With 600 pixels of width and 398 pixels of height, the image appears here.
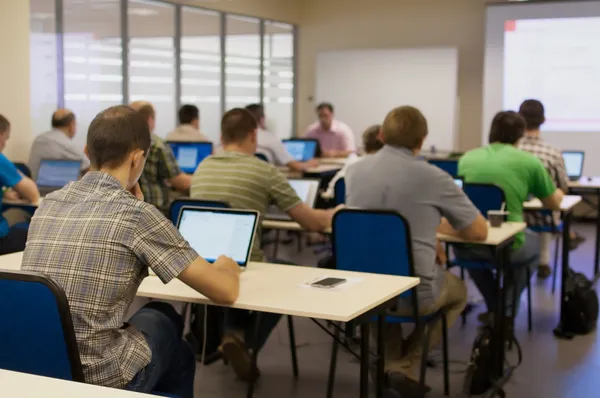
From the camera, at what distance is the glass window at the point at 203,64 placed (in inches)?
381

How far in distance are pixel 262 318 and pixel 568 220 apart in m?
2.30

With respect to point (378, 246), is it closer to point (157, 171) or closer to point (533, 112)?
point (157, 171)

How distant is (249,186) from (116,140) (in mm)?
1577

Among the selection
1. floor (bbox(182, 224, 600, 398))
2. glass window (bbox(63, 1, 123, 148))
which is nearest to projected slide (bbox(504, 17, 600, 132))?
glass window (bbox(63, 1, 123, 148))

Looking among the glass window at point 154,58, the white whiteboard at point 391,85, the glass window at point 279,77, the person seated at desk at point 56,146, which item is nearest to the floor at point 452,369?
the person seated at desk at point 56,146

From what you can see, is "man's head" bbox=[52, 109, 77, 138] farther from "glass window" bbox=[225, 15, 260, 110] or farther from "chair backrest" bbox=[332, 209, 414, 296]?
"chair backrest" bbox=[332, 209, 414, 296]

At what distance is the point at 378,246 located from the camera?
359cm

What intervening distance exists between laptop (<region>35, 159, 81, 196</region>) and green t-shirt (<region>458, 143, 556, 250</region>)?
3168 mm

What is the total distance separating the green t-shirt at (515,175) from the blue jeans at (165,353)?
8.16ft

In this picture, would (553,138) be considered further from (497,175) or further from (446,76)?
(497,175)

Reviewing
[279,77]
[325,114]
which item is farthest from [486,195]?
[279,77]

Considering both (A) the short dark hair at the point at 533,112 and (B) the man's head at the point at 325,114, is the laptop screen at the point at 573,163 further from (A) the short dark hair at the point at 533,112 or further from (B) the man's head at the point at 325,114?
(B) the man's head at the point at 325,114

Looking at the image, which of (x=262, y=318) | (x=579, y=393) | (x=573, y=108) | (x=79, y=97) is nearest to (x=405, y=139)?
(x=262, y=318)

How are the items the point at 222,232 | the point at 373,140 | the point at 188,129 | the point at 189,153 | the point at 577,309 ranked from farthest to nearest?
the point at 188,129
the point at 189,153
the point at 373,140
the point at 577,309
the point at 222,232
